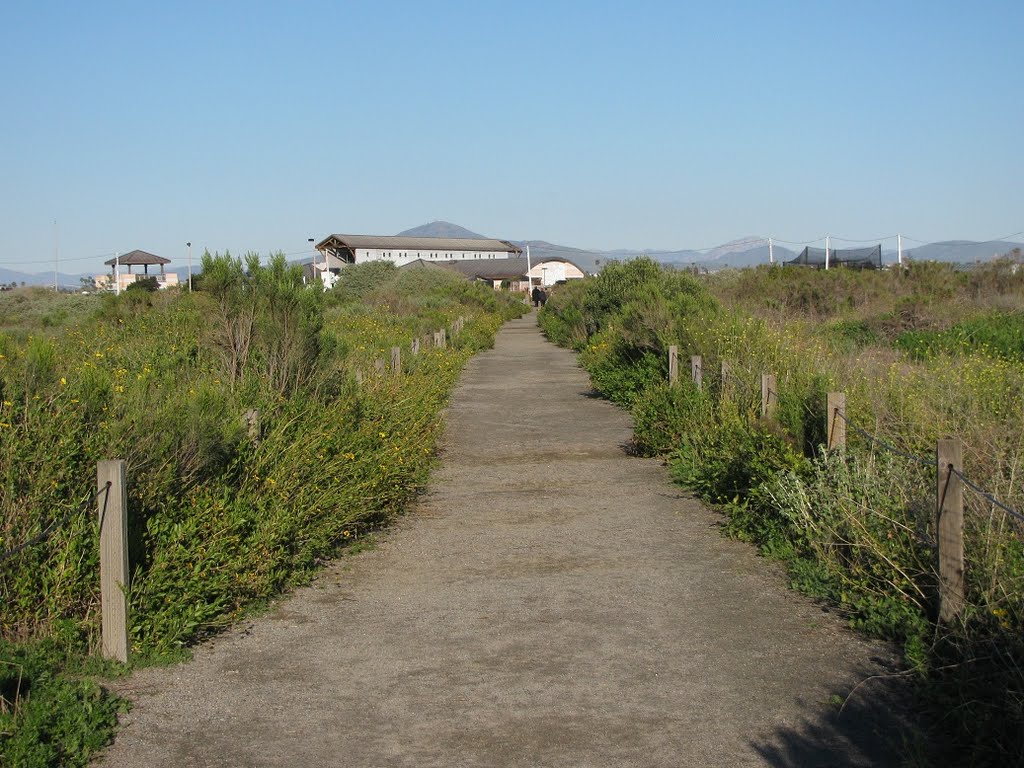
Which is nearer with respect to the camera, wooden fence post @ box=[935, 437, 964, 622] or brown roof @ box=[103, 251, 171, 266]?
wooden fence post @ box=[935, 437, 964, 622]

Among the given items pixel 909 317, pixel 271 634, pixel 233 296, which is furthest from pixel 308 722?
pixel 909 317

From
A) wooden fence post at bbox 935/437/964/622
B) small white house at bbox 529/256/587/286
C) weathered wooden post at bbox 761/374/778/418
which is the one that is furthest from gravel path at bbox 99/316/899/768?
small white house at bbox 529/256/587/286

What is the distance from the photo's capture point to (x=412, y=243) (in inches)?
5305

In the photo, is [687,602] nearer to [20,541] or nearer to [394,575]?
[394,575]

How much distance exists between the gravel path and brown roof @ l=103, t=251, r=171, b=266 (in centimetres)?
8135

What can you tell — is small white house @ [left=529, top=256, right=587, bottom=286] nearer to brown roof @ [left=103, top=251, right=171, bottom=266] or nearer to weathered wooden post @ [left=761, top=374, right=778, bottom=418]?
brown roof @ [left=103, top=251, right=171, bottom=266]

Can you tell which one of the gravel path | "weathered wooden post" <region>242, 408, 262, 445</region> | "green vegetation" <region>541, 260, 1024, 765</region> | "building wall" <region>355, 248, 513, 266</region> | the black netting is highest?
"building wall" <region>355, 248, 513, 266</region>

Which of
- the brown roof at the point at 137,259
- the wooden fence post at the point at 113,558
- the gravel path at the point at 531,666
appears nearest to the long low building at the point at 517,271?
the brown roof at the point at 137,259

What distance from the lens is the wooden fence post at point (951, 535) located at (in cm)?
561

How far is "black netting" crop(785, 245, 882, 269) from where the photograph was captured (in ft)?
173

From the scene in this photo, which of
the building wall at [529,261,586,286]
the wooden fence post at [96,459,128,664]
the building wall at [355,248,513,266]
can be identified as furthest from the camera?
the building wall at [529,261,586,286]

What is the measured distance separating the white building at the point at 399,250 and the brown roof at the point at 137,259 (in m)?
13.4

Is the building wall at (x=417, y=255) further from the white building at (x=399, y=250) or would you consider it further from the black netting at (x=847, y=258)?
the black netting at (x=847, y=258)

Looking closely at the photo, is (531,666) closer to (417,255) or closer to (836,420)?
(836,420)
